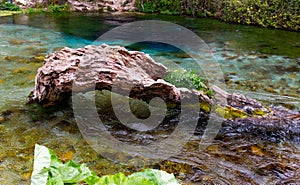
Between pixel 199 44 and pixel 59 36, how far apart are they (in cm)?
612

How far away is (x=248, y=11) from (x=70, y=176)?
16.1 m

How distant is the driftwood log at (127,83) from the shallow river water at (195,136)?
423 millimetres

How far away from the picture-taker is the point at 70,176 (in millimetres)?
1915

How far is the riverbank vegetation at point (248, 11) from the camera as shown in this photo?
1491 centimetres

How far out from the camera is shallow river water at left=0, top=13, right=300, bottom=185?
4.13 m

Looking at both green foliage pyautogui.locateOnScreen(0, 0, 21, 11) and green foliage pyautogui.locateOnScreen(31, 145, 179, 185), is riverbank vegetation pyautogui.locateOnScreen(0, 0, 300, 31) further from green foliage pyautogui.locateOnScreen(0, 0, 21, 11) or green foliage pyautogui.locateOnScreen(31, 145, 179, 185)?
green foliage pyautogui.locateOnScreen(31, 145, 179, 185)

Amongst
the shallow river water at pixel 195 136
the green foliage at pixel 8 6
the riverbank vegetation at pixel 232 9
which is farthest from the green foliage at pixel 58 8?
the shallow river water at pixel 195 136

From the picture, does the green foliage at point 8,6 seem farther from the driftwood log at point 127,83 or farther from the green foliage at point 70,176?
the green foliage at point 70,176

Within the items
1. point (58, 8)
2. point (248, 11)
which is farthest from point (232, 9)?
point (58, 8)

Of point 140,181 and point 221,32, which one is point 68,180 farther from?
point 221,32

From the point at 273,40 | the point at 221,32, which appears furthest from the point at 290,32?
the point at 221,32

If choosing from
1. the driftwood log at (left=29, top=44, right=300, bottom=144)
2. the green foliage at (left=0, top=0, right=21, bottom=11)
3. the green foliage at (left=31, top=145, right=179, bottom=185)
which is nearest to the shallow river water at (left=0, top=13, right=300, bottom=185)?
the driftwood log at (left=29, top=44, right=300, bottom=144)

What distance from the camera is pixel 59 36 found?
13.1 metres

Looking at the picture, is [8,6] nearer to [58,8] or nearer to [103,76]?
[58,8]
